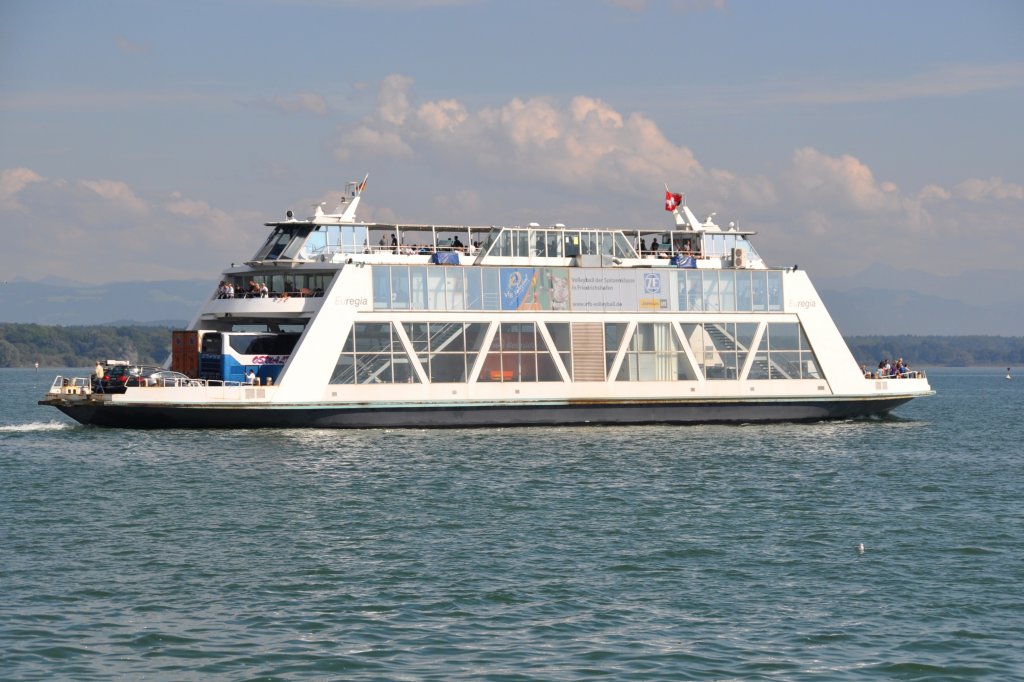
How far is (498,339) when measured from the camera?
149ft

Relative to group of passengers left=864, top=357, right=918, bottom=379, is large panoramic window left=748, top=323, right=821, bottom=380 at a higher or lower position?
higher

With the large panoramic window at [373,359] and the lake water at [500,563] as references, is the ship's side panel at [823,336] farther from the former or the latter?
the large panoramic window at [373,359]

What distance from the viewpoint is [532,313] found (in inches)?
1812

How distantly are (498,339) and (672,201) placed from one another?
34.8ft

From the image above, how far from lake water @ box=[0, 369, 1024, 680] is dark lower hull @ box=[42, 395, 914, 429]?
2346 mm

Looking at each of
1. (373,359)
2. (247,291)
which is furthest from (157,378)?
(373,359)

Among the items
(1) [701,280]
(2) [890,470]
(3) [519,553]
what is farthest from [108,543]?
(1) [701,280]

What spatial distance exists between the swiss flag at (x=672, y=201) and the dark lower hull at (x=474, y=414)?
886 cm

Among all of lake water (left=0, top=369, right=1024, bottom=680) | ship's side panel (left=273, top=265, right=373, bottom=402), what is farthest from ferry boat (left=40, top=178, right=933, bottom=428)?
lake water (left=0, top=369, right=1024, bottom=680)

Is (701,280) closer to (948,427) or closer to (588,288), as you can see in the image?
(588,288)

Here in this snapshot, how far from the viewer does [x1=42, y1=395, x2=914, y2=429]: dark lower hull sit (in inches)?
1617

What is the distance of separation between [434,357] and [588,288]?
20.4 feet

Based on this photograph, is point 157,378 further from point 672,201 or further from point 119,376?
point 672,201

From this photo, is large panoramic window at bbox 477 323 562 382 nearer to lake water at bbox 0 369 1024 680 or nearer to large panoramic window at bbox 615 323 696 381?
large panoramic window at bbox 615 323 696 381
